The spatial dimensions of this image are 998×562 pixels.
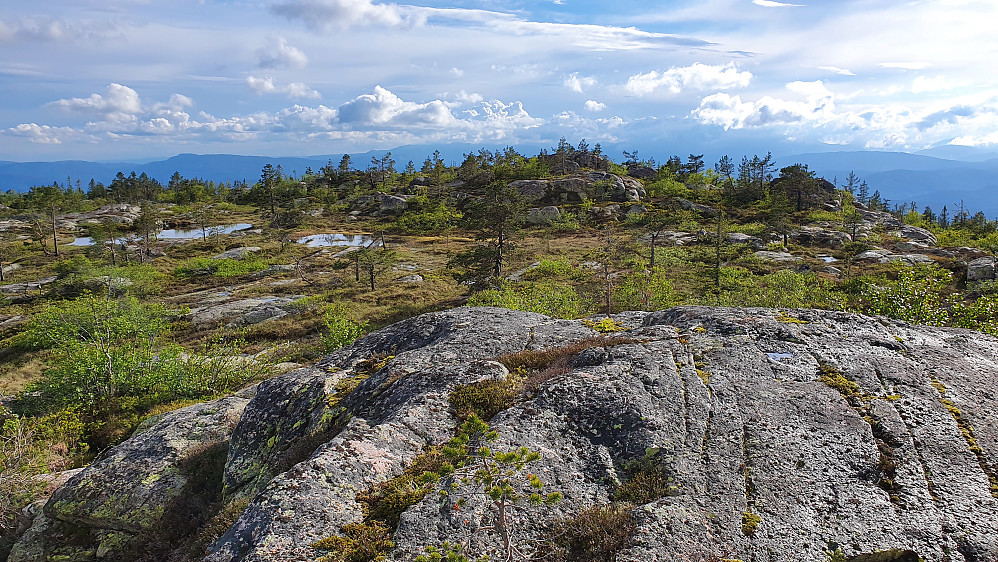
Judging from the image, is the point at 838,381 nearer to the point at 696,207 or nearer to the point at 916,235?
the point at 696,207

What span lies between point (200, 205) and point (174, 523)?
147750 millimetres

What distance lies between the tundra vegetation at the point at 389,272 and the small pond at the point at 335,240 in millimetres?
1684

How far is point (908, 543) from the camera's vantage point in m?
5.56

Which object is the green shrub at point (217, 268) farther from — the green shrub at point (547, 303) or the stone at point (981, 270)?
the stone at point (981, 270)

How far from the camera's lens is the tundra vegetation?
59.6ft

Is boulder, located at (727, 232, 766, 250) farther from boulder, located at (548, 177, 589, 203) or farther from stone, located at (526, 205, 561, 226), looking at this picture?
boulder, located at (548, 177, 589, 203)

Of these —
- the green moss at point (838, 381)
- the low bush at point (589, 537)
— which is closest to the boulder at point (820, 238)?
the green moss at point (838, 381)

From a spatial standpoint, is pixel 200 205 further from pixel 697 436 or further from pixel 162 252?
pixel 697 436

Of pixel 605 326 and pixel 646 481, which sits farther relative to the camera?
pixel 605 326

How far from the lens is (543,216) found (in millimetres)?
99562

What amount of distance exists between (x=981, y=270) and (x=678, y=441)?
198 feet

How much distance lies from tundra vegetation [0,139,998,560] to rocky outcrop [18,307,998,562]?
0.43m

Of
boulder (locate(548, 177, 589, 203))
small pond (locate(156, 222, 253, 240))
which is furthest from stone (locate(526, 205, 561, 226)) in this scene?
small pond (locate(156, 222, 253, 240))

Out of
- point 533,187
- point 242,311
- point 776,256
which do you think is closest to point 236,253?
point 242,311
